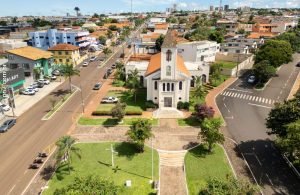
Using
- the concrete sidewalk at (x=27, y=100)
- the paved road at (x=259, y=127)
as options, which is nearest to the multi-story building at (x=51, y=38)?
the concrete sidewalk at (x=27, y=100)

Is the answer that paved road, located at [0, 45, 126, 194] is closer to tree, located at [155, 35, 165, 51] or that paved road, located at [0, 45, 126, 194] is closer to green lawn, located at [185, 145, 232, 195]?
green lawn, located at [185, 145, 232, 195]

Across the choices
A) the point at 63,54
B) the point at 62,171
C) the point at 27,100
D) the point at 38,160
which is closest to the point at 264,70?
the point at 62,171

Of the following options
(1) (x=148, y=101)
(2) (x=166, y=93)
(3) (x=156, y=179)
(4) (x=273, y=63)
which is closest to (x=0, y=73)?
Result: (1) (x=148, y=101)

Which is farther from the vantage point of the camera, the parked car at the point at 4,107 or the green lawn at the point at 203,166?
the parked car at the point at 4,107

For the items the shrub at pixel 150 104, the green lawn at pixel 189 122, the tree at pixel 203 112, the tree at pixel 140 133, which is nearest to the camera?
the tree at pixel 140 133

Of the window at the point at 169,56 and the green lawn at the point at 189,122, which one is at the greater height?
the window at the point at 169,56

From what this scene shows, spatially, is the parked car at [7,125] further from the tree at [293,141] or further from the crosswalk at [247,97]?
the crosswalk at [247,97]
